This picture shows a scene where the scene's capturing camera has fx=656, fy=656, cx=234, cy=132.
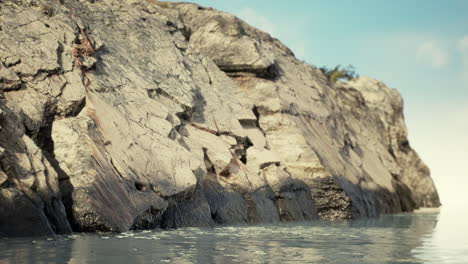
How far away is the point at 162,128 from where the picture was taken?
16.8 meters

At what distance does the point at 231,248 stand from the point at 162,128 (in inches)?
288

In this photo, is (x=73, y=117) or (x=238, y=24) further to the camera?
(x=238, y=24)

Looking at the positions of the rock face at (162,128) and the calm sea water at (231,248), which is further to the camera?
the rock face at (162,128)

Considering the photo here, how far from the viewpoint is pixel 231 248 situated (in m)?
10.0

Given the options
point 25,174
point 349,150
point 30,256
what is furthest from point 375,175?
point 30,256

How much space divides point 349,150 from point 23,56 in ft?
52.0

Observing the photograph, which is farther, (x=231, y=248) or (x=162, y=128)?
(x=162, y=128)

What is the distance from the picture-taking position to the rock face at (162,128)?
41.6ft

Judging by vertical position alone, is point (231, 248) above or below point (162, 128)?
below

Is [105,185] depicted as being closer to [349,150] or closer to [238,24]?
[238,24]

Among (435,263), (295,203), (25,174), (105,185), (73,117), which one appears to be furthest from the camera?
(295,203)

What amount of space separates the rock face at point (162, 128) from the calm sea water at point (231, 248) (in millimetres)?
1316

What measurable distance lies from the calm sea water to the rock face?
1316 millimetres

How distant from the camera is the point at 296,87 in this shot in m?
26.3
